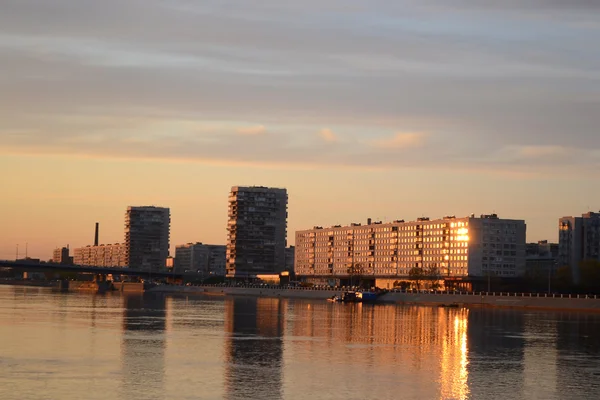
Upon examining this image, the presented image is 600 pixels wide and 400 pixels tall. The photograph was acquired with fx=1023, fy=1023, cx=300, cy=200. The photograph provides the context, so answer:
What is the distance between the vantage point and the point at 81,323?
10512cm

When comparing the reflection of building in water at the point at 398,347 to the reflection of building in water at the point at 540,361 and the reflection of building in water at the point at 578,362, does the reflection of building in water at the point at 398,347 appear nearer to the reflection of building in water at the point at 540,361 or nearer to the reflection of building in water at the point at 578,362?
the reflection of building in water at the point at 540,361

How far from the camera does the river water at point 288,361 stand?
169 ft

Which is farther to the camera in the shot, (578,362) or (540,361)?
(540,361)

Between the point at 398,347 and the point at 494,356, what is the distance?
8805 mm

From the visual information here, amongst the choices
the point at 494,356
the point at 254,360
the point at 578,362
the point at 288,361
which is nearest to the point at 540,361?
the point at 578,362

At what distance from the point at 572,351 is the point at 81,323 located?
50538mm

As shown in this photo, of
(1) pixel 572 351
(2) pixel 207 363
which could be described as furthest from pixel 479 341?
(2) pixel 207 363

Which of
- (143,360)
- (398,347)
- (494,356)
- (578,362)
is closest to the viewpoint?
(143,360)

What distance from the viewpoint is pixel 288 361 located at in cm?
6594

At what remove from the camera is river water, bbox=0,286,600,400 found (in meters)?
51.7

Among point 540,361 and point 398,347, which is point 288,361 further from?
point 540,361

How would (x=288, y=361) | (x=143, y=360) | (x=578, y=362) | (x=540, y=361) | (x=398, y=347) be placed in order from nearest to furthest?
(x=143, y=360) < (x=288, y=361) < (x=578, y=362) < (x=540, y=361) < (x=398, y=347)

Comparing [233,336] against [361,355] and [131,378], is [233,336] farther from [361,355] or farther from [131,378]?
[131,378]

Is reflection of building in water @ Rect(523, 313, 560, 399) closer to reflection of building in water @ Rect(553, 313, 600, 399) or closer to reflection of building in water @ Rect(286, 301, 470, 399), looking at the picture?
reflection of building in water @ Rect(553, 313, 600, 399)
